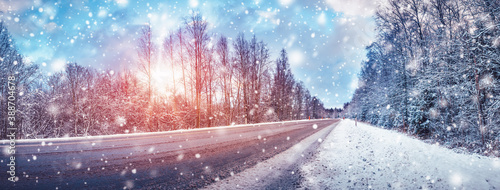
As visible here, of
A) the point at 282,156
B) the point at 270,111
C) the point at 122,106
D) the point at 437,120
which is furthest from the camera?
the point at 270,111

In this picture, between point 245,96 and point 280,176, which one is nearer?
point 280,176

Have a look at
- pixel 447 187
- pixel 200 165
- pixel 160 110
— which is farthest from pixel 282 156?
pixel 160 110

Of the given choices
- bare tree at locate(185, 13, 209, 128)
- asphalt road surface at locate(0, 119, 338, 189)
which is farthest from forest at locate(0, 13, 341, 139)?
asphalt road surface at locate(0, 119, 338, 189)

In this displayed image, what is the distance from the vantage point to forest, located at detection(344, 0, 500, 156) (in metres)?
7.11

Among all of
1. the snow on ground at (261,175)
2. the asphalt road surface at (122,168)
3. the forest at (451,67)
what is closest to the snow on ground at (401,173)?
the snow on ground at (261,175)

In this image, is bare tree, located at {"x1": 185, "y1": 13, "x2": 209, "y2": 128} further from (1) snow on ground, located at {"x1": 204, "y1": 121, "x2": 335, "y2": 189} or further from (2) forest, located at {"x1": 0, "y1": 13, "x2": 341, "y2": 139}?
(1) snow on ground, located at {"x1": 204, "y1": 121, "x2": 335, "y2": 189}

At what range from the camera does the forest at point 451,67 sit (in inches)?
280

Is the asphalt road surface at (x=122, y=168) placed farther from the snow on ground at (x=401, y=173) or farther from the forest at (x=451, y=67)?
the forest at (x=451, y=67)

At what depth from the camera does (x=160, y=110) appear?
18219 mm

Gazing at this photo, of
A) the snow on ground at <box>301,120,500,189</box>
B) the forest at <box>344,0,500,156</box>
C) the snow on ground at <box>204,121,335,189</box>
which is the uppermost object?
the forest at <box>344,0,500,156</box>

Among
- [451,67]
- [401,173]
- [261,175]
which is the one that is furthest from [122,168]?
[451,67]

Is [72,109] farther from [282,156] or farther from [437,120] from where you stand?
[437,120]

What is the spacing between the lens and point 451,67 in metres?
8.31

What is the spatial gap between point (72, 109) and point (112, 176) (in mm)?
21004
